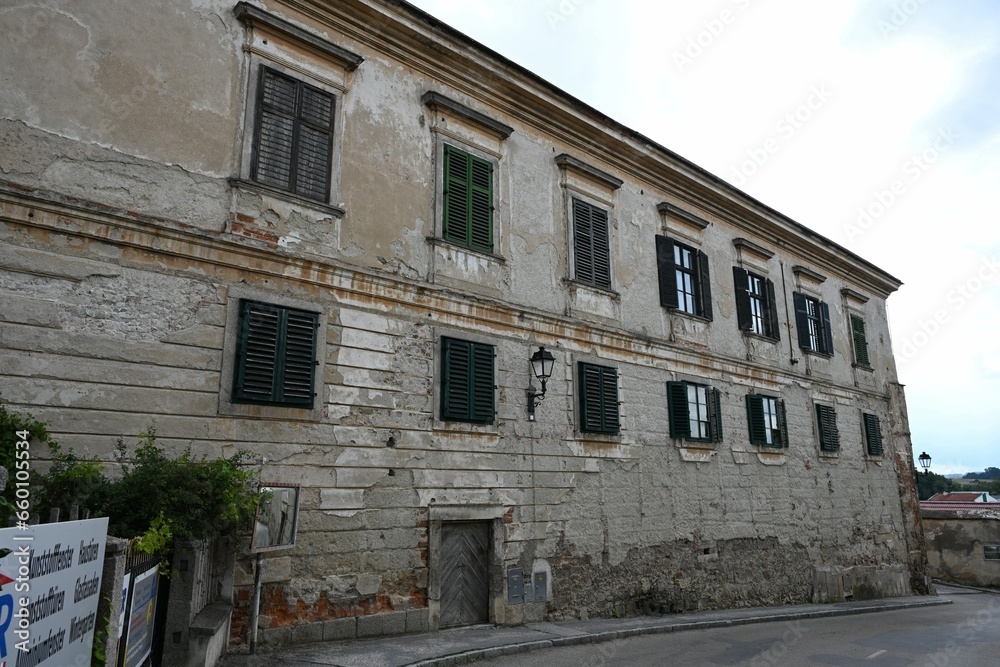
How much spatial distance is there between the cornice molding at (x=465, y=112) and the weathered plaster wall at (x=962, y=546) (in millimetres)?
23931

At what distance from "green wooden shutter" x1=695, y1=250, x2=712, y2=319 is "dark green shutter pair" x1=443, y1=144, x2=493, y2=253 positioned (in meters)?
6.13

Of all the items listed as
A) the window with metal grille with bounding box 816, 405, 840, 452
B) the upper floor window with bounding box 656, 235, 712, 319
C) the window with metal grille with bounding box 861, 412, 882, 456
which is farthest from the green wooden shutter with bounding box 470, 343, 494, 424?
the window with metal grille with bounding box 861, 412, 882, 456

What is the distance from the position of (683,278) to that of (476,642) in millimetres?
9111

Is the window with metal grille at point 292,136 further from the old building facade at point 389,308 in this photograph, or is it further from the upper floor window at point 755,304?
the upper floor window at point 755,304

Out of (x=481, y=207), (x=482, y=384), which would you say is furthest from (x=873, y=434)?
(x=481, y=207)

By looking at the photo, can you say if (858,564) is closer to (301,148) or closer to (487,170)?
(487,170)

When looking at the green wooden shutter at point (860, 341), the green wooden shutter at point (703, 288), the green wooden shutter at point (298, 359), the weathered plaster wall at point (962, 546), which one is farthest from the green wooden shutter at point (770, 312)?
the weathered plaster wall at point (962, 546)

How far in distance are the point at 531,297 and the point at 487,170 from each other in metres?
2.22

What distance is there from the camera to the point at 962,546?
25547mm

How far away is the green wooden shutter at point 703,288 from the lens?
15078mm

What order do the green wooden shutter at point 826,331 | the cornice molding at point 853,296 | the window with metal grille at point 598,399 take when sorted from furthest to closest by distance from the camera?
the cornice molding at point 853,296
the green wooden shutter at point 826,331
the window with metal grille at point 598,399

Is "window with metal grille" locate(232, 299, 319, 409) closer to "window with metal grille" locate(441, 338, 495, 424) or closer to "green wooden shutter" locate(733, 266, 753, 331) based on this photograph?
"window with metal grille" locate(441, 338, 495, 424)

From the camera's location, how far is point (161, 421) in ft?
24.5

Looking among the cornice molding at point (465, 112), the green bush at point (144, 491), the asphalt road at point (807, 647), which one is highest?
the cornice molding at point (465, 112)
